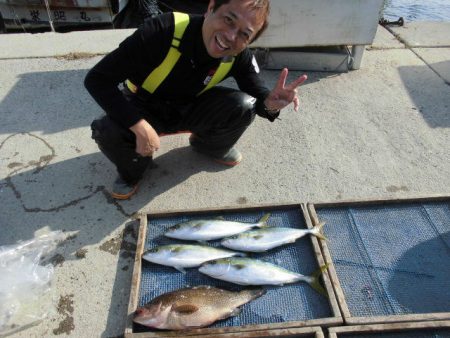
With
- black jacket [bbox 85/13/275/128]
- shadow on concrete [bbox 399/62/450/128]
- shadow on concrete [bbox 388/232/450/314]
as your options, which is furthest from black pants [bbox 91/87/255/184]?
shadow on concrete [bbox 399/62/450/128]

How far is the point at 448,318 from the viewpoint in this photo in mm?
2010

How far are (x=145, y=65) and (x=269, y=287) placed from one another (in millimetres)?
1654

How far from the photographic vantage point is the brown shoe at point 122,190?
9.62ft

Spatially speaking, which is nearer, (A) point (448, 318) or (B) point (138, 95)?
(A) point (448, 318)

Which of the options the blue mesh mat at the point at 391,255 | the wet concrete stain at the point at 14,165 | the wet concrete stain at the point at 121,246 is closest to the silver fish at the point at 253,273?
the blue mesh mat at the point at 391,255

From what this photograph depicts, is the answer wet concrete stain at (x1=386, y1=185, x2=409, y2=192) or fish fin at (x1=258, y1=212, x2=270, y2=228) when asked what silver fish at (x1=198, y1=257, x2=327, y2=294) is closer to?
fish fin at (x1=258, y1=212, x2=270, y2=228)

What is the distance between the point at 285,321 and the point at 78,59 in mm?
4193

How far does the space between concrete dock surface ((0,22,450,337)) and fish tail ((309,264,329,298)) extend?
71 cm

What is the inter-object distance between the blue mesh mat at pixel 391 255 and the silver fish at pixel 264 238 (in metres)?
0.24

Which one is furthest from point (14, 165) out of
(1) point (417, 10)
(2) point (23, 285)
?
(1) point (417, 10)

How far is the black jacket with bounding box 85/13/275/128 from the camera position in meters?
2.43

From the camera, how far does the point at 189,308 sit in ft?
6.59

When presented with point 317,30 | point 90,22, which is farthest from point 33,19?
point 317,30

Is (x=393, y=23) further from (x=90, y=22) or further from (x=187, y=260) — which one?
(x=90, y=22)
